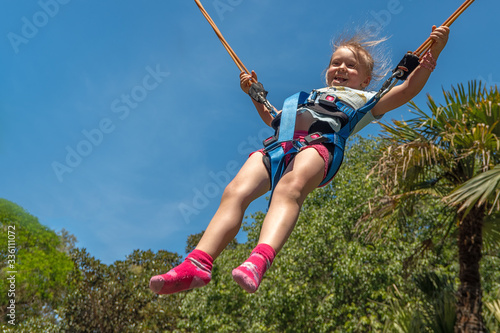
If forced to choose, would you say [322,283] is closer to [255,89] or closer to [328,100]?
[255,89]

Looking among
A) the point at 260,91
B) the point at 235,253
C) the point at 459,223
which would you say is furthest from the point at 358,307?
the point at 260,91

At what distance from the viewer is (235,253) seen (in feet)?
51.3

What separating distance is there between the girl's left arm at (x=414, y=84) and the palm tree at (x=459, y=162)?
207cm

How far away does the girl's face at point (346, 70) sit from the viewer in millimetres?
3148

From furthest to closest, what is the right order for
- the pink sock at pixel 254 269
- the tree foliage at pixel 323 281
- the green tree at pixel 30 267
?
the green tree at pixel 30 267
the tree foliage at pixel 323 281
the pink sock at pixel 254 269

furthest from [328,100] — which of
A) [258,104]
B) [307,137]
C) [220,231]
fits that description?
[220,231]

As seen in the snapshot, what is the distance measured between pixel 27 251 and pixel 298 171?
81.1 feet

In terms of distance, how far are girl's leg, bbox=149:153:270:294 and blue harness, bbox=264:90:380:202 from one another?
0.27 ft

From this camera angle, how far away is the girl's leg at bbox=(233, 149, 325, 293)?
211cm

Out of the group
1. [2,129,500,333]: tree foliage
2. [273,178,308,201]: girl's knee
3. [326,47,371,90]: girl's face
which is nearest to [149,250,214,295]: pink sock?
[273,178,308,201]: girl's knee

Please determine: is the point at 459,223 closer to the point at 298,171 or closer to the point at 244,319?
the point at 298,171

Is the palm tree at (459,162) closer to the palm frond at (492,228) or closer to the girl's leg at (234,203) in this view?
the palm frond at (492,228)

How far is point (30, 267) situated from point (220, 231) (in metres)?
23.9

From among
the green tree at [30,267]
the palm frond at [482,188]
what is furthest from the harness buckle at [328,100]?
the green tree at [30,267]
